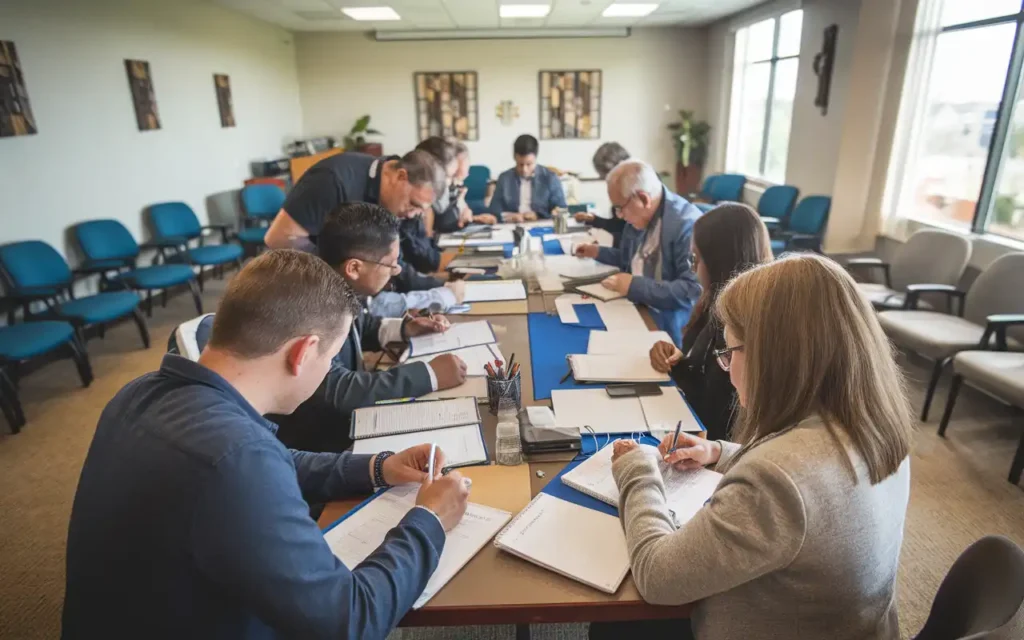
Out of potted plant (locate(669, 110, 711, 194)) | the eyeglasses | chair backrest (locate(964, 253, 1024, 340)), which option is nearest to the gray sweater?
the eyeglasses

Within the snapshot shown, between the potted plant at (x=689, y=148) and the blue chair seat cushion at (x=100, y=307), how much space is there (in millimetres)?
6938

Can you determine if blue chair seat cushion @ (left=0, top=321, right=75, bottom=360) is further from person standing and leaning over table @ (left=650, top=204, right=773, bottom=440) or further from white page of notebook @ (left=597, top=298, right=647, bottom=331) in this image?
person standing and leaning over table @ (left=650, top=204, right=773, bottom=440)

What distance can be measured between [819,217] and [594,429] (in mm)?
4624

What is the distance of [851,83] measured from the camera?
476 centimetres

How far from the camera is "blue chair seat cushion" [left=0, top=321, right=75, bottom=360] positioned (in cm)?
299

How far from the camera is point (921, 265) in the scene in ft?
12.5

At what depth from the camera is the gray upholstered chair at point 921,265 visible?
3582 mm

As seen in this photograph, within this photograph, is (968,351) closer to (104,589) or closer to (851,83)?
(851,83)

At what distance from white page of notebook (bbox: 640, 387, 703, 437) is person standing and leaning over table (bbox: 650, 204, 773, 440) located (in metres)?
0.17

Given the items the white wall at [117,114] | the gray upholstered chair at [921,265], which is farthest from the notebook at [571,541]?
the white wall at [117,114]

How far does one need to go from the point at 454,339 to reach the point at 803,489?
4.87 feet

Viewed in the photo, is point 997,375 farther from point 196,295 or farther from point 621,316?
point 196,295

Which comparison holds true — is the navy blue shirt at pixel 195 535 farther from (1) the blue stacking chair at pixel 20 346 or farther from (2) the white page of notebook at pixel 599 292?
(1) the blue stacking chair at pixel 20 346

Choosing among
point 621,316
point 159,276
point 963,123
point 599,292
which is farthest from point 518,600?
point 963,123
